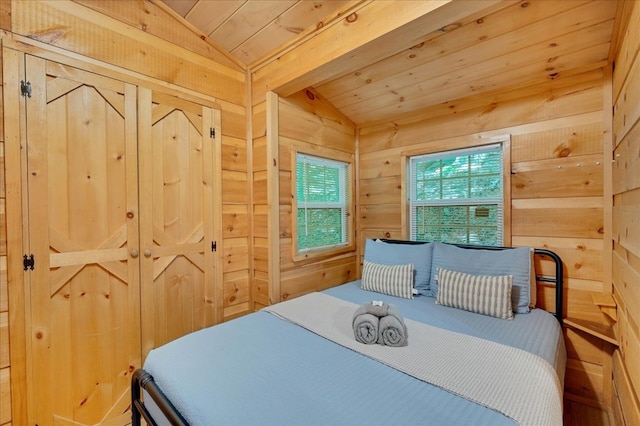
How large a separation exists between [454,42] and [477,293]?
5.27 ft

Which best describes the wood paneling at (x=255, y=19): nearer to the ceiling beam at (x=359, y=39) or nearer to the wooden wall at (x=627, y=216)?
the ceiling beam at (x=359, y=39)

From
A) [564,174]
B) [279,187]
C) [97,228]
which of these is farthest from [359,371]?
[564,174]

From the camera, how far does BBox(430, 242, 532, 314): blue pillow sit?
1.87m

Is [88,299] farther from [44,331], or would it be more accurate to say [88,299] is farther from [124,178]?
[124,178]

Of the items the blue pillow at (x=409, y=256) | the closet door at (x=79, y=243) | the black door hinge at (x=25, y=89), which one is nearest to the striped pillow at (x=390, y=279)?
the blue pillow at (x=409, y=256)

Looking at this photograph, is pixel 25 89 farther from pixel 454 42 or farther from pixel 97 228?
pixel 454 42

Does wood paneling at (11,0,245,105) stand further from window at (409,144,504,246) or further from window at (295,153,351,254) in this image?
window at (409,144,504,246)

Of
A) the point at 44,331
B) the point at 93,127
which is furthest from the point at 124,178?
the point at 44,331

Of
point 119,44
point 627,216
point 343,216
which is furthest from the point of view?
point 343,216

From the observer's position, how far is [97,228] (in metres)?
1.73

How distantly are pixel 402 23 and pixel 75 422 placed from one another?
2.83 meters

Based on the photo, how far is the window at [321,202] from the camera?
2.61 meters

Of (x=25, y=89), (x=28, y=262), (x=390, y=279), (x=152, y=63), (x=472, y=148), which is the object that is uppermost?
(x=152, y=63)

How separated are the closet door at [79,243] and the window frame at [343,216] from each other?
113cm
